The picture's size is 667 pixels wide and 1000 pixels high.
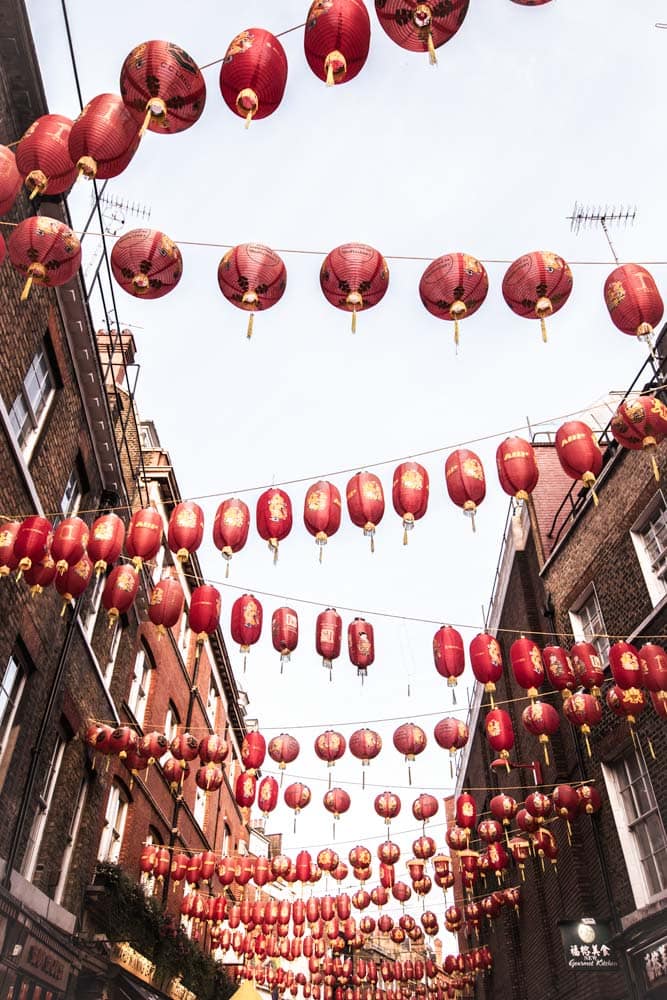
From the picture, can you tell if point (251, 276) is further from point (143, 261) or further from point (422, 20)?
point (422, 20)

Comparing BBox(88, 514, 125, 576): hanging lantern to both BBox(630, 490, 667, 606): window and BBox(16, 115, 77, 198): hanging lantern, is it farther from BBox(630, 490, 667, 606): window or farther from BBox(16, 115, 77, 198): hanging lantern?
BBox(630, 490, 667, 606): window

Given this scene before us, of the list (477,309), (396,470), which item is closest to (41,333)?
(396,470)

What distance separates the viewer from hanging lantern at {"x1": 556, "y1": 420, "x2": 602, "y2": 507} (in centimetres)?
864

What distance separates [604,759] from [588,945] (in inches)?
126

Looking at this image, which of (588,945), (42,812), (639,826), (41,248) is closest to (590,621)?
(639,826)

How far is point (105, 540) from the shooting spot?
10.0 meters

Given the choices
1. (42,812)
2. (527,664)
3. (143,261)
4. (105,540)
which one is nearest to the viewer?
(143,261)

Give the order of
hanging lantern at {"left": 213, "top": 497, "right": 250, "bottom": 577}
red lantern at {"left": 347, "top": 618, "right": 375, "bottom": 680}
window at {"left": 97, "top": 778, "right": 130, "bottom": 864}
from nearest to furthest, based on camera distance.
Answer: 1. hanging lantern at {"left": 213, "top": 497, "right": 250, "bottom": 577}
2. red lantern at {"left": 347, "top": 618, "right": 375, "bottom": 680}
3. window at {"left": 97, "top": 778, "right": 130, "bottom": 864}

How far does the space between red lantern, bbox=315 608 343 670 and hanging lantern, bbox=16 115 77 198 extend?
336 inches

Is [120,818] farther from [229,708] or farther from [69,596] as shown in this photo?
[229,708]

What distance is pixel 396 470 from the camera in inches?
395

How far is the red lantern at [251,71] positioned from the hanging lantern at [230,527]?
220 inches

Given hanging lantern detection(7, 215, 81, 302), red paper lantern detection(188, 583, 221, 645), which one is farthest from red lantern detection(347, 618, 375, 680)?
hanging lantern detection(7, 215, 81, 302)

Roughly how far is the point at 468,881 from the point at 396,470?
14.3m
